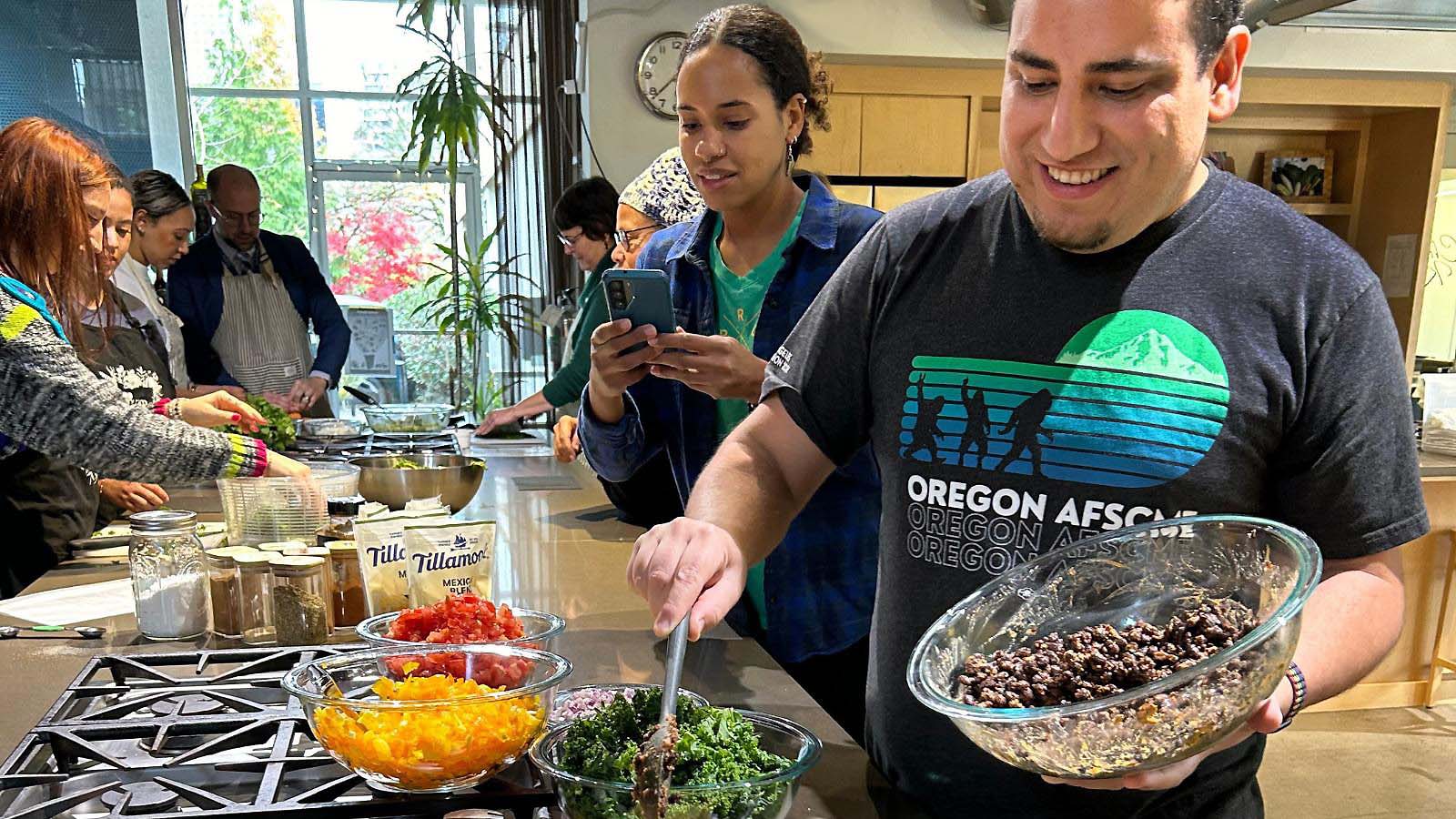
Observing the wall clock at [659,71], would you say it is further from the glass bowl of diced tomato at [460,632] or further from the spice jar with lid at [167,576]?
the glass bowl of diced tomato at [460,632]

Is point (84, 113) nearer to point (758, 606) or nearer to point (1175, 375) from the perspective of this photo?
point (758, 606)

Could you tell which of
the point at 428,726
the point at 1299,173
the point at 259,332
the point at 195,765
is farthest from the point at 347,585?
the point at 1299,173

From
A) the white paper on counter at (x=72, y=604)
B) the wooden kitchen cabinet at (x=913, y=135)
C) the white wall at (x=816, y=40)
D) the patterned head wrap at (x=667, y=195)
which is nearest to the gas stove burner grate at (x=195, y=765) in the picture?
the white paper on counter at (x=72, y=604)

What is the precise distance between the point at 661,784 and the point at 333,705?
32 cm

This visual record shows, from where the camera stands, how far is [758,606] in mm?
1668

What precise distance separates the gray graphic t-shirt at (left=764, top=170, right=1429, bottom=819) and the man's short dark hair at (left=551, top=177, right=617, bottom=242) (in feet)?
7.69

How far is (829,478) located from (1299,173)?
5468 millimetres

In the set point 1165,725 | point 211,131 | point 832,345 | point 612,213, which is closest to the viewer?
point 1165,725

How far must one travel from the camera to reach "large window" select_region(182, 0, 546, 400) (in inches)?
249

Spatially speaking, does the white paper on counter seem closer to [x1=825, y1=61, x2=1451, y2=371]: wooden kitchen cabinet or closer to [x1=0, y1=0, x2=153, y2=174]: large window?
[x1=825, y1=61, x2=1451, y2=371]: wooden kitchen cabinet

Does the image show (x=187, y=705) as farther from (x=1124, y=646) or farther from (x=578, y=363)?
(x=578, y=363)

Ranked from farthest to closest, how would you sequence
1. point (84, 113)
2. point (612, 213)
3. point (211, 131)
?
point (211, 131) < point (84, 113) < point (612, 213)

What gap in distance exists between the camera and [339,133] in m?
6.57

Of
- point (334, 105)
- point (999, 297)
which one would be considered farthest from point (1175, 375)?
point (334, 105)
